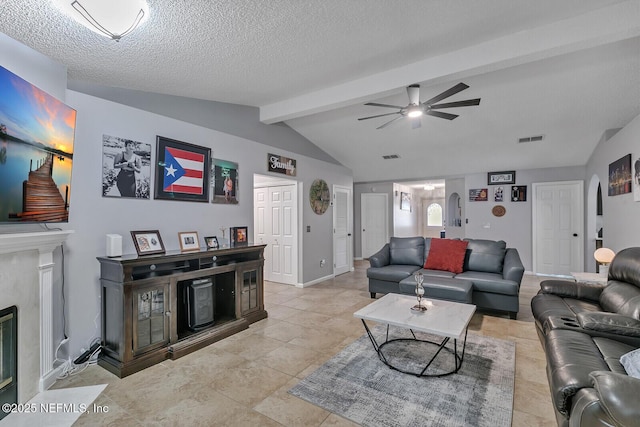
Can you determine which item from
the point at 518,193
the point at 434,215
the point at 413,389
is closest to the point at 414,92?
the point at 413,389

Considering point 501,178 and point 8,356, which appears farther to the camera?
point 501,178

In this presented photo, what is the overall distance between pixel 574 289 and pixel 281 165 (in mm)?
4139

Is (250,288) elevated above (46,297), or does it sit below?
below

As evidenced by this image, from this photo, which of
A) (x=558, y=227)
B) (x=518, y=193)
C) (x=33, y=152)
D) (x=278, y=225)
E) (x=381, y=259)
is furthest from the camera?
(x=518, y=193)

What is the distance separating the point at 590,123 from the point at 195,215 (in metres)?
5.77

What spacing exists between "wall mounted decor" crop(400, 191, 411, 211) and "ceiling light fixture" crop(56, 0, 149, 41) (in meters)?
8.23

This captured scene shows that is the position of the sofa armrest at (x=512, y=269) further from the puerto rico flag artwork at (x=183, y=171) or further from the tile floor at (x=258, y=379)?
the puerto rico flag artwork at (x=183, y=171)

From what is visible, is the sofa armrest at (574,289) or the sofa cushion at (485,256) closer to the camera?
the sofa armrest at (574,289)

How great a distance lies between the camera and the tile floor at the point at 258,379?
78.2 inches

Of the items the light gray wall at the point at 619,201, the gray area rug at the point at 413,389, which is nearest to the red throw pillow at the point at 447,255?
the gray area rug at the point at 413,389

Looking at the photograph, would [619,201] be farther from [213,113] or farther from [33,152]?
[33,152]

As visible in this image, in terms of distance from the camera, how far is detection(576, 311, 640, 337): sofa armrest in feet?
6.86

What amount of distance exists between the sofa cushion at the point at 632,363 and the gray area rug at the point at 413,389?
2.34 feet

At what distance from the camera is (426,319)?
2549 millimetres
